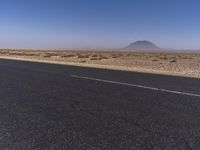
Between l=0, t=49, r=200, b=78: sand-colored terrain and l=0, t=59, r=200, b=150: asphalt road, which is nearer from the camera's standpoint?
l=0, t=59, r=200, b=150: asphalt road

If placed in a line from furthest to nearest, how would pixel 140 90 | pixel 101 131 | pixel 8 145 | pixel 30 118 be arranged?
pixel 140 90, pixel 30 118, pixel 101 131, pixel 8 145

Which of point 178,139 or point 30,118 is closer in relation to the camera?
point 178,139

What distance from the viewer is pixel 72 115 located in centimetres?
505

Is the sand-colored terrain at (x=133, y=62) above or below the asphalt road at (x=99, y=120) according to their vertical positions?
below

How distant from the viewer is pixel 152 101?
633 cm

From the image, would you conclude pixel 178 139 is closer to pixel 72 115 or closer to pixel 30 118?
pixel 72 115

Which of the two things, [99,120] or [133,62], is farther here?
[133,62]

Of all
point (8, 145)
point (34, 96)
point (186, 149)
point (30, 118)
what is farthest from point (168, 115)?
point (34, 96)

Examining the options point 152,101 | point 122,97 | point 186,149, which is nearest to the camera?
point 186,149

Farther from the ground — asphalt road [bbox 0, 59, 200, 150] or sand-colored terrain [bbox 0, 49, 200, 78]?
asphalt road [bbox 0, 59, 200, 150]

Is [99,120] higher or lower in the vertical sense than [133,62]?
higher

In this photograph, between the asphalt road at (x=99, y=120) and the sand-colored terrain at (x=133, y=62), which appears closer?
the asphalt road at (x=99, y=120)

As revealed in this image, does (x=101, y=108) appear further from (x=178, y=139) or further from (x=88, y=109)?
(x=178, y=139)

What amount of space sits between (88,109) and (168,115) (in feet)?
5.01
